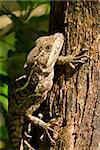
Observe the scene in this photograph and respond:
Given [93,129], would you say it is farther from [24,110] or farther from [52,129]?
[24,110]

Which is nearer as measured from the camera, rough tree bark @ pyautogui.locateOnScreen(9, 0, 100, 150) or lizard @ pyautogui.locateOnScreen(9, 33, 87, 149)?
rough tree bark @ pyautogui.locateOnScreen(9, 0, 100, 150)

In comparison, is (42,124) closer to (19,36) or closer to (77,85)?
(77,85)

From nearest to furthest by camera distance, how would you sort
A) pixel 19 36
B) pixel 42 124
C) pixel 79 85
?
pixel 79 85 → pixel 42 124 → pixel 19 36

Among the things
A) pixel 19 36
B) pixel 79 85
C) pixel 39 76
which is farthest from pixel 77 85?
pixel 19 36

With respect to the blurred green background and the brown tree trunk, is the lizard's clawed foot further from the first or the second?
the blurred green background

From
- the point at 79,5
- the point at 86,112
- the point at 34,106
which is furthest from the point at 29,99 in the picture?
the point at 79,5

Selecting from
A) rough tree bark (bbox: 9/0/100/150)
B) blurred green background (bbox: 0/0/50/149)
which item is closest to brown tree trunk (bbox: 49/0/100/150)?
rough tree bark (bbox: 9/0/100/150)

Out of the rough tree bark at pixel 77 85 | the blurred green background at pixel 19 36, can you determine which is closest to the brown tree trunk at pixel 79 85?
the rough tree bark at pixel 77 85
